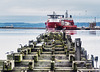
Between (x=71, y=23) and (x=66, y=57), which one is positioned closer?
(x=66, y=57)

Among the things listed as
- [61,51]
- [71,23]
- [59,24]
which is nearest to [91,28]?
[71,23]

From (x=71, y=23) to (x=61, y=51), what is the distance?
4495 inches

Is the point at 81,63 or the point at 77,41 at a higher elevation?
the point at 77,41

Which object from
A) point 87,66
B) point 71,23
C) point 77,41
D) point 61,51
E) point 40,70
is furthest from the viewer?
point 71,23

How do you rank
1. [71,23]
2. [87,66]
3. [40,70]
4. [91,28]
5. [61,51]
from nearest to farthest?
1. [40,70]
2. [87,66]
3. [61,51]
4. [71,23]
5. [91,28]

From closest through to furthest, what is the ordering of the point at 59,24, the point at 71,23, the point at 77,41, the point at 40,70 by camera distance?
1. the point at 40,70
2. the point at 77,41
3. the point at 59,24
4. the point at 71,23

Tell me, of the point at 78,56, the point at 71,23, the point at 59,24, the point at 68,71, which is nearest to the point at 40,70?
the point at 68,71

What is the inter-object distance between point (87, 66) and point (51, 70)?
320 cm

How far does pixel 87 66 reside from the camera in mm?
17375

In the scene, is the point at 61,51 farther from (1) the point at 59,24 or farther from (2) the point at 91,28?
(2) the point at 91,28

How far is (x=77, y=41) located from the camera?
792 inches

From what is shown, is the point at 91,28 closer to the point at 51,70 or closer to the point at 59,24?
the point at 59,24

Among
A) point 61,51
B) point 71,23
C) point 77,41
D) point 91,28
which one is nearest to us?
point 77,41

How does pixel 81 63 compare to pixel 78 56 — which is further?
pixel 78 56
